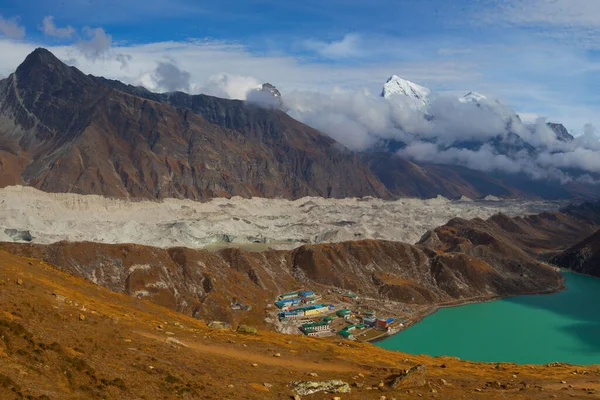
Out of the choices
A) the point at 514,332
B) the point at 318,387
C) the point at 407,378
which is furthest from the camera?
the point at 514,332

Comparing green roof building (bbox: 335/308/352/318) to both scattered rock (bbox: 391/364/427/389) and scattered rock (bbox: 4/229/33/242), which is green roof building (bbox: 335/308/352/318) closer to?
scattered rock (bbox: 391/364/427/389)

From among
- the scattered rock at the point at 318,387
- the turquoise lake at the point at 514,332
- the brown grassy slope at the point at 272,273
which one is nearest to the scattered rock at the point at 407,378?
the scattered rock at the point at 318,387

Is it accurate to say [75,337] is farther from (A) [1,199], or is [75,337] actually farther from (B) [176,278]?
(A) [1,199]

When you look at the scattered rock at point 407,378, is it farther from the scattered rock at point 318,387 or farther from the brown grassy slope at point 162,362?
the scattered rock at point 318,387

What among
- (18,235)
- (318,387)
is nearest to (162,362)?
(318,387)

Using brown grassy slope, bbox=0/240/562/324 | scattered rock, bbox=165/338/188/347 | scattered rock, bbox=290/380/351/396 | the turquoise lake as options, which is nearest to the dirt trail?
scattered rock, bbox=165/338/188/347

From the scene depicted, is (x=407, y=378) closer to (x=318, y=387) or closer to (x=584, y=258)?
(x=318, y=387)
